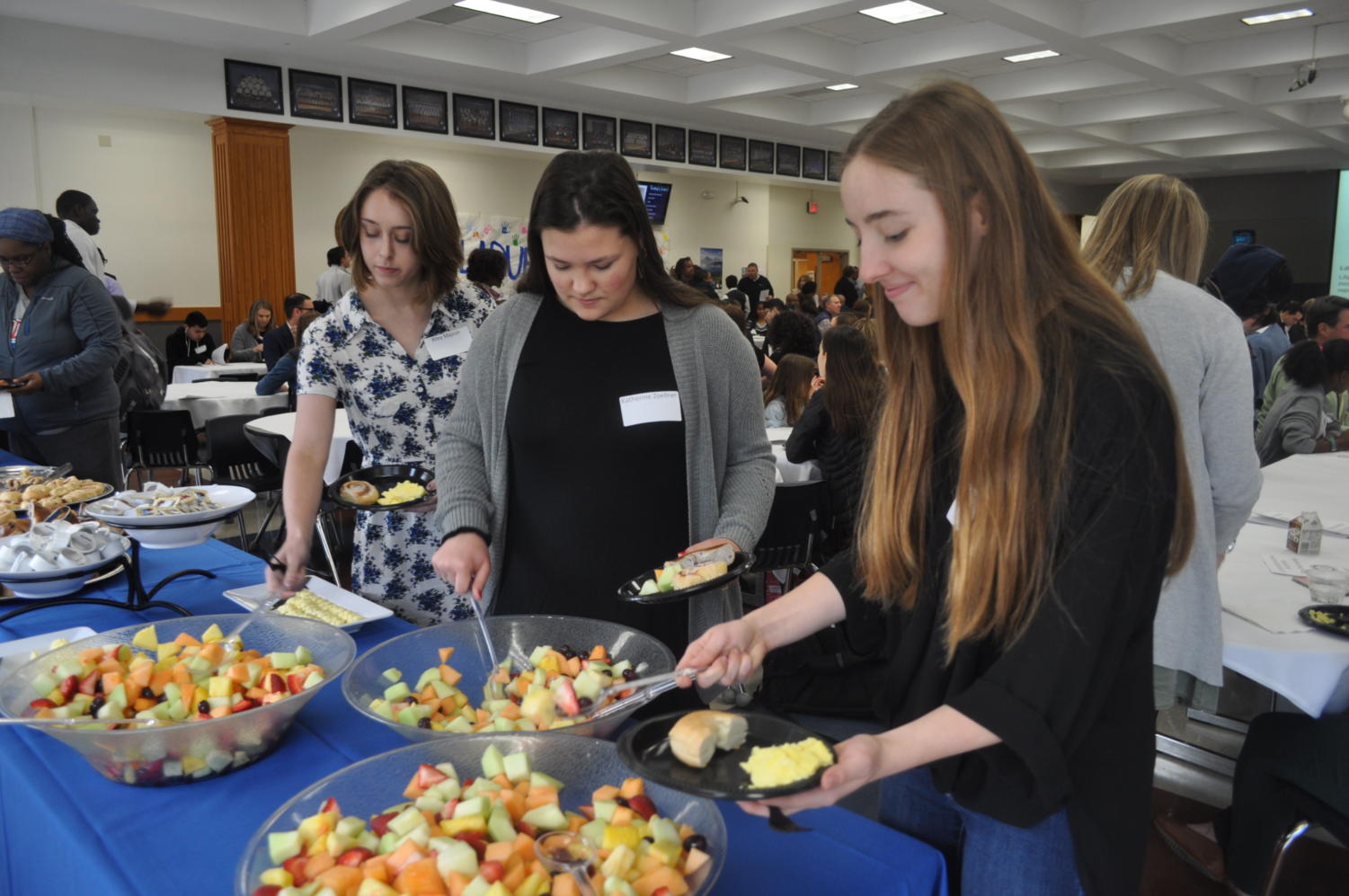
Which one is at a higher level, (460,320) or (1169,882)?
(460,320)

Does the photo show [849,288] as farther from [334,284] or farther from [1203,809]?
[1203,809]

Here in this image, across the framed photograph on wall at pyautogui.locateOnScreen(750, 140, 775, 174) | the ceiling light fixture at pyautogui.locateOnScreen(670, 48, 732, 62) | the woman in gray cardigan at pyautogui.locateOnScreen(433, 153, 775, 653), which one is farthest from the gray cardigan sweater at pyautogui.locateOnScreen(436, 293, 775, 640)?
the framed photograph on wall at pyautogui.locateOnScreen(750, 140, 775, 174)

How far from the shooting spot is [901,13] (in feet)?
24.6

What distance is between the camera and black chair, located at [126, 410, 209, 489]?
4410mm

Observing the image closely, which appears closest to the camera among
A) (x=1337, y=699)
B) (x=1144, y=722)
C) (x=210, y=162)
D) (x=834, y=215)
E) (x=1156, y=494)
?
(x=1156, y=494)

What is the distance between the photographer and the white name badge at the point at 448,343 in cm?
194

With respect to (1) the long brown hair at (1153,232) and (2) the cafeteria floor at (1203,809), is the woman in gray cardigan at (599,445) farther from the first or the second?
(2) the cafeteria floor at (1203,809)

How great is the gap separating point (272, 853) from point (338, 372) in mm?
1219

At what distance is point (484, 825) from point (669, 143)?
1049cm

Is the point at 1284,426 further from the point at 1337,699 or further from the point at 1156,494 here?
the point at 1156,494

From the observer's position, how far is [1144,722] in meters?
0.92

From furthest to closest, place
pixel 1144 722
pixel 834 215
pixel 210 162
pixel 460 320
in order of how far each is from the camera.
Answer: pixel 834 215, pixel 210 162, pixel 460 320, pixel 1144 722

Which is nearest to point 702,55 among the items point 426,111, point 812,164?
point 426,111

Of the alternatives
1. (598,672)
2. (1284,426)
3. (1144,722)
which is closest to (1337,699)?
(1144,722)
